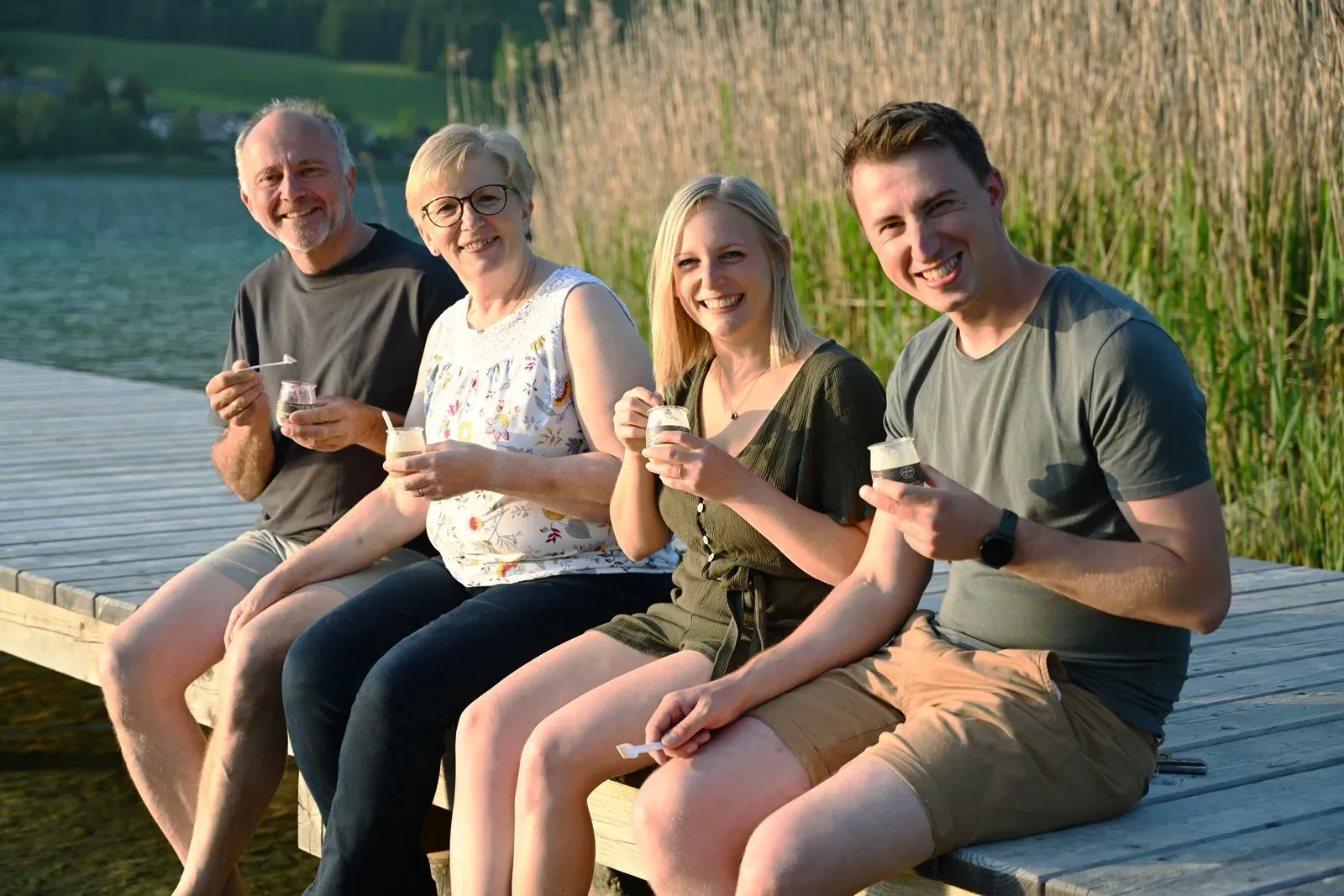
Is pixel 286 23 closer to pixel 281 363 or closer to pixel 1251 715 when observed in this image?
pixel 281 363

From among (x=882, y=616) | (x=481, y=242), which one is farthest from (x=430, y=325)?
(x=882, y=616)

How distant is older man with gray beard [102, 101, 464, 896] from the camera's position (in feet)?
10.5

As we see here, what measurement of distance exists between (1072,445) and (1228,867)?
60cm

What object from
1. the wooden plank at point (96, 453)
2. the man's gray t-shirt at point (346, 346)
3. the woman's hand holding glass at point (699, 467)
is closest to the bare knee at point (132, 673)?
the man's gray t-shirt at point (346, 346)

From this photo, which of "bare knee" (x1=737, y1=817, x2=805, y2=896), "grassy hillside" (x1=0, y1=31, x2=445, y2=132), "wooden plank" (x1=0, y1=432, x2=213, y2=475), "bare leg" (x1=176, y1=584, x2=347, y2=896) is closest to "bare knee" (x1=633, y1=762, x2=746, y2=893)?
"bare knee" (x1=737, y1=817, x2=805, y2=896)

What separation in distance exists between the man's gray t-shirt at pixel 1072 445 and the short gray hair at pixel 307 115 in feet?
5.21

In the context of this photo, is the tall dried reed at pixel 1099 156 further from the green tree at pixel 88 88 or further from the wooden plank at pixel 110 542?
the green tree at pixel 88 88

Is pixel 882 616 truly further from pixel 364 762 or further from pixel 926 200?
pixel 364 762

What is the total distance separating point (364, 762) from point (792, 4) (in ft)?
16.8

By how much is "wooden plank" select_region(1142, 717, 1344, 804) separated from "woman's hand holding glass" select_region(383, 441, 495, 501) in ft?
4.07

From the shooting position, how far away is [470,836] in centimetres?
266

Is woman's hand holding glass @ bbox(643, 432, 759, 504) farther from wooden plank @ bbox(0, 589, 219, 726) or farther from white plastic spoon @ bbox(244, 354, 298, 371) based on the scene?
wooden plank @ bbox(0, 589, 219, 726)

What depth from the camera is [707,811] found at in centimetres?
236

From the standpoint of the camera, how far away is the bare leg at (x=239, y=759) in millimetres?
3131
